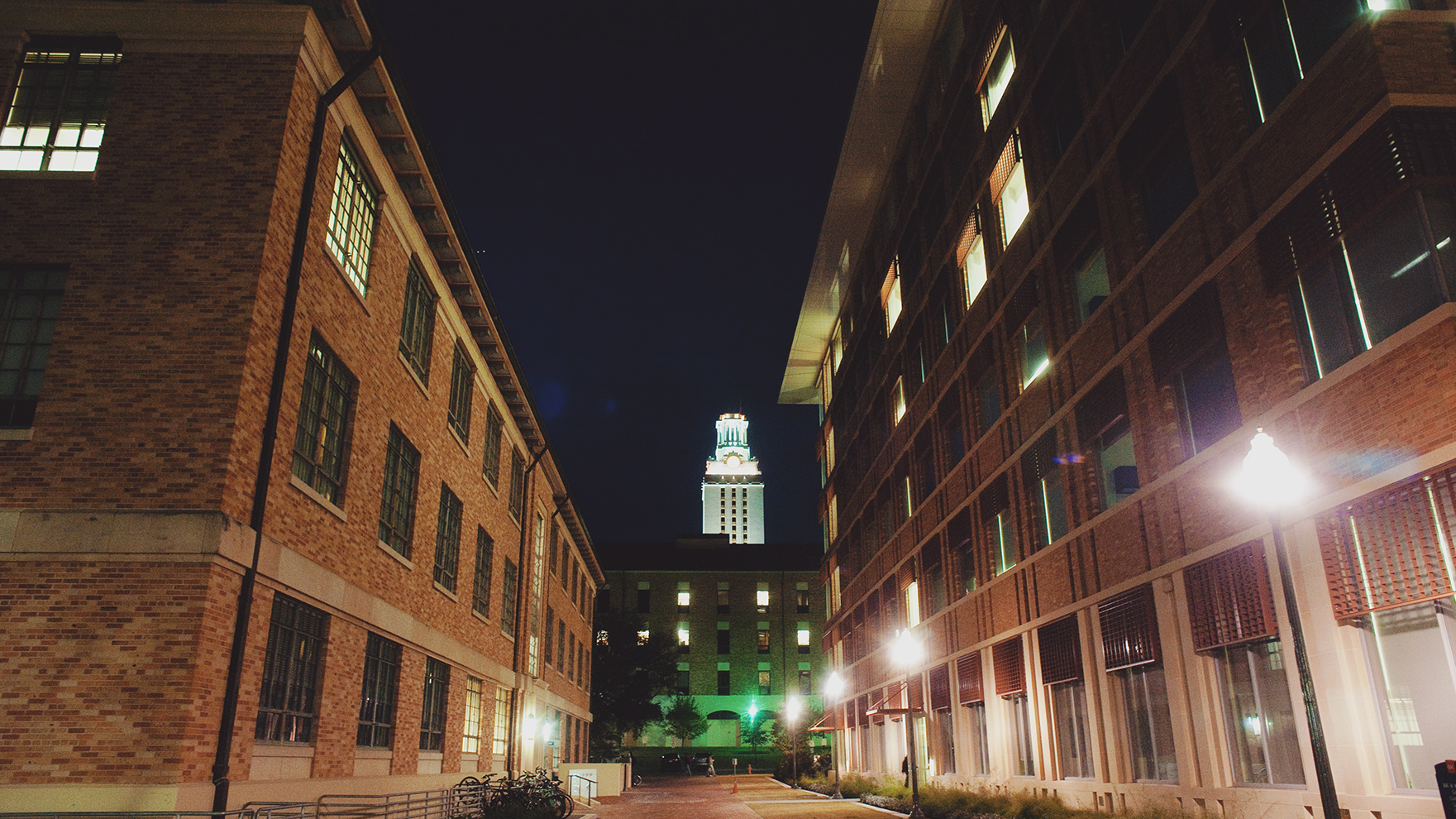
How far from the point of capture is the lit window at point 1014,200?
2203 centimetres

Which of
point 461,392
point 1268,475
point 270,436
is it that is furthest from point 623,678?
point 1268,475

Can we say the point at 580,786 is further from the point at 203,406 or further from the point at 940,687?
the point at 203,406

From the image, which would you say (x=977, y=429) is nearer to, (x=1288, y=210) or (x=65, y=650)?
(x=1288, y=210)

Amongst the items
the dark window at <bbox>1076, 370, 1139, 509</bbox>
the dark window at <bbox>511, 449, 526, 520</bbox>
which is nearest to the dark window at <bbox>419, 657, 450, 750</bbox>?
the dark window at <bbox>511, 449, 526, 520</bbox>

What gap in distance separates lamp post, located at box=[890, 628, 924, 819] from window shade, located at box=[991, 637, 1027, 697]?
2.07 meters

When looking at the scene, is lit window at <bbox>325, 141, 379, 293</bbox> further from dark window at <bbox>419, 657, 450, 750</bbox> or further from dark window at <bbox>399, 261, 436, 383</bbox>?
dark window at <bbox>419, 657, 450, 750</bbox>

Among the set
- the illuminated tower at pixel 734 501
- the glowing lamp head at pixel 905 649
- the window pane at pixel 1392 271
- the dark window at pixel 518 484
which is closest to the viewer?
the window pane at pixel 1392 271

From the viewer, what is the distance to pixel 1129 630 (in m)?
15.8

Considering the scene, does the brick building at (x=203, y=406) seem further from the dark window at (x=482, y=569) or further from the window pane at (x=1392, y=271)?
the window pane at (x=1392, y=271)

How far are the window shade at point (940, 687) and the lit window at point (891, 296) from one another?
41.3ft

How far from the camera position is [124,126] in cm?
1308

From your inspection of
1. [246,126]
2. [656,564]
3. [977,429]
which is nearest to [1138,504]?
[977,429]

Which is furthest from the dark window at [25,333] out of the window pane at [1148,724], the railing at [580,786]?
the railing at [580,786]

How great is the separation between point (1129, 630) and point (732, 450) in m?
145
